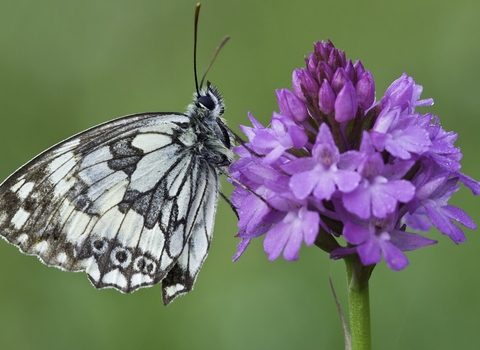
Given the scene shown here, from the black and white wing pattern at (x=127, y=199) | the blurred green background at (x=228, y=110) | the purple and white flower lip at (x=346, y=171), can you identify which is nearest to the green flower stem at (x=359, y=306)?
the purple and white flower lip at (x=346, y=171)

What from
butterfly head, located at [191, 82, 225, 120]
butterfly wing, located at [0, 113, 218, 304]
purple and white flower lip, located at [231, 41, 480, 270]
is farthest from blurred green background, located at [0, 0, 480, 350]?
purple and white flower lip, located at [231, 41, 480, 270]

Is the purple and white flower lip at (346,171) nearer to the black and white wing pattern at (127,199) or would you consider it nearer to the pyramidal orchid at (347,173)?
the pyramidal orchid at (347,173)

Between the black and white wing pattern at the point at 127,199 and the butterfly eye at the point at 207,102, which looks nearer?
the black and white wing pattern at the point at 127,199

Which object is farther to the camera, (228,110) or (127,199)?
(228,110)

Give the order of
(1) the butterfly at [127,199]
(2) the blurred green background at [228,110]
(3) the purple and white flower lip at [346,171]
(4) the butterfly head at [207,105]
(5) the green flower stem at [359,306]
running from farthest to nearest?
(2) the blurred green background at [228,110] < (4) the butterfly head at [207,105] < (1) the butterfly at [127,199] < (5) the green flower stem at [359,306] < (3) the purple and white flower lip at [346,171]

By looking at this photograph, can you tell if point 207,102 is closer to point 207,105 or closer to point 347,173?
point 207,105

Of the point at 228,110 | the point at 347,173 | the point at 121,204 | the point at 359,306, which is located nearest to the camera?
the point at 347,173

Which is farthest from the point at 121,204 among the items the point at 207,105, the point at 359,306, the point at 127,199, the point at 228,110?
the point at 228,110

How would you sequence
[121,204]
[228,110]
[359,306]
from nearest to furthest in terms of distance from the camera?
[359,306], [121,204], [228,110]

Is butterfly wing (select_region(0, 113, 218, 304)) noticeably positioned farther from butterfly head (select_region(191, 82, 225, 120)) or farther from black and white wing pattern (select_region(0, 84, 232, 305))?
butterfly head (select_region(191, 82, 225, 120))
